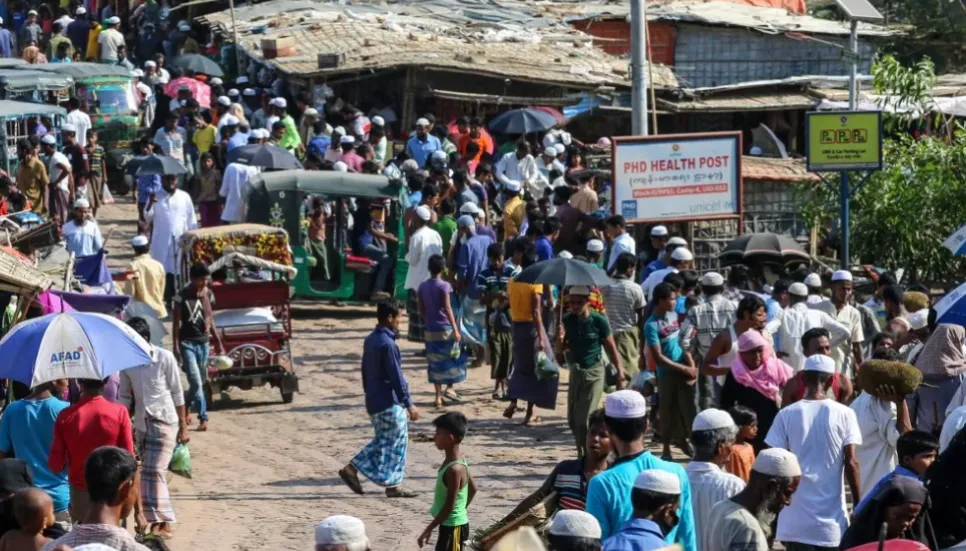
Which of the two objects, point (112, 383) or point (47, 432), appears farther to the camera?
point (112, 383)

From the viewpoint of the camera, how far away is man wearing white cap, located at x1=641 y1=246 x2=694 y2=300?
15.0 m

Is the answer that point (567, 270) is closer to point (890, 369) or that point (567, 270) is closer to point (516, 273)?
point (516, 273)

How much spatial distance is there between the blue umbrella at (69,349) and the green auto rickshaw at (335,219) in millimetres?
9328

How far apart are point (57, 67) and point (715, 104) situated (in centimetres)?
987

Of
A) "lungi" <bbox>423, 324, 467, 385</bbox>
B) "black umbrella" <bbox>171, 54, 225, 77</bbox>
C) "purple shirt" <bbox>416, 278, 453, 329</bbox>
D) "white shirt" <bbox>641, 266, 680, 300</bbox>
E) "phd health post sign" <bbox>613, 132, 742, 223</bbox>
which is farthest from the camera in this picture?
"black umbrella" <bbox>171, 54, 225, 77</bbox>

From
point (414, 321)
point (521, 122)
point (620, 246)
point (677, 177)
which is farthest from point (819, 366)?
point (521, 122)

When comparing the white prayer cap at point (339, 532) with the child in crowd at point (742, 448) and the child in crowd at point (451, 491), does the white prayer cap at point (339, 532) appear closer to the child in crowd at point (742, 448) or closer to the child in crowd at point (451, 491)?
the child in crowd at point (451, 491)

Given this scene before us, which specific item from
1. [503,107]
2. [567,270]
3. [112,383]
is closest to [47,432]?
[112,383]

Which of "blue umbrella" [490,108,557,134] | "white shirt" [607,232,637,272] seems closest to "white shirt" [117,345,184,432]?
"white shirt" [607,232,637,272]

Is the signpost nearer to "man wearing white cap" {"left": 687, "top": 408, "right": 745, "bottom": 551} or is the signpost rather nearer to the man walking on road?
the man walking on road

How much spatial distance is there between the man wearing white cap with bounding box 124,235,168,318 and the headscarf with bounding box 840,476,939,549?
1046 centimetres

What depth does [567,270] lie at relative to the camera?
46.4 feet

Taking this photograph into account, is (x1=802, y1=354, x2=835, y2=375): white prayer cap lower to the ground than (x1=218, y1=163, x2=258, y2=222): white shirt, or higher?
higher

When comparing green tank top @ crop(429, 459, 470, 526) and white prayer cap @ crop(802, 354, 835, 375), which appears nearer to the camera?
white prayer cap @ crop(802, 354, 835, 375)
